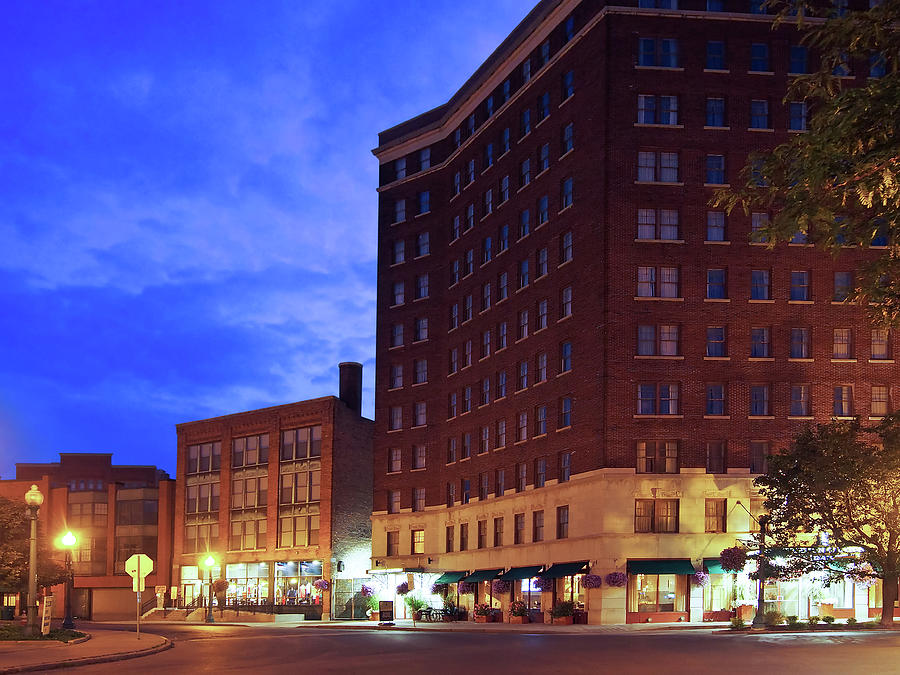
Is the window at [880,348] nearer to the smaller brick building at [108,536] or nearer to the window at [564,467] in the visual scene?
the window at [564,467]

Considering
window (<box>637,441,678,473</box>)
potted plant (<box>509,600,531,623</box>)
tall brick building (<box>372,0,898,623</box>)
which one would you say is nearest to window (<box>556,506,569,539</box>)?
tall brick building (<box>372,0,898,623</box>)

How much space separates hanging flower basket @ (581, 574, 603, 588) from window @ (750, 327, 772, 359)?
15058mm

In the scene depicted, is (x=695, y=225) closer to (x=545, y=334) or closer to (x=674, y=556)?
(x=545, y=334)

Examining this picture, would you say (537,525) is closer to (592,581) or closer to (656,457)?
(592,581)

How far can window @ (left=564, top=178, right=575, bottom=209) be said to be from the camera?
220 feet

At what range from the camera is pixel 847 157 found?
13.8m

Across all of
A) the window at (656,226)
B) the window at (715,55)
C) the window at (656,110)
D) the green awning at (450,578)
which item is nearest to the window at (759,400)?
the window at (656,226)

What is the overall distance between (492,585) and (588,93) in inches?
1196

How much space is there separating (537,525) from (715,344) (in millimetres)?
15611

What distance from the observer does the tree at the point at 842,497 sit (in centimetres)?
4850

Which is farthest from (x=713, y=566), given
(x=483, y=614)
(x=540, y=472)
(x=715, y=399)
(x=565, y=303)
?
(x=565, y=303)

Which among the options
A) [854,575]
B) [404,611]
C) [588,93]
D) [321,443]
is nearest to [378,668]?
[854,575]

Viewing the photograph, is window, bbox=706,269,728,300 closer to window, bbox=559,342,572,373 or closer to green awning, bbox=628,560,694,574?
window, bbox=559,342,572,373

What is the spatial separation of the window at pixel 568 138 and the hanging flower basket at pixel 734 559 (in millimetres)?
25676
